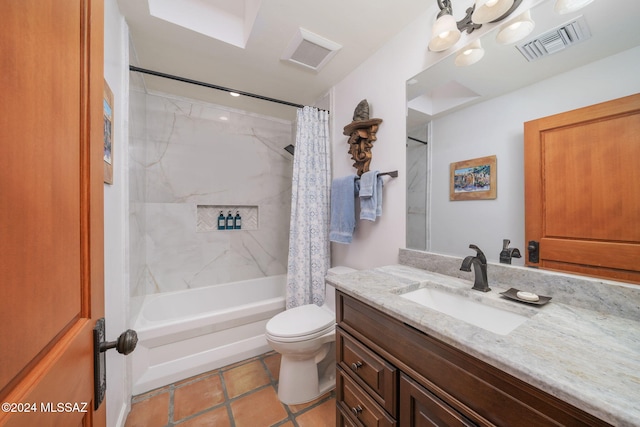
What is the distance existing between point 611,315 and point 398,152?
46.3 inches

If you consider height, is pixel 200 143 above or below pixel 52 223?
above

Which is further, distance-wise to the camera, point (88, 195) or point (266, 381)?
point (266, 381)

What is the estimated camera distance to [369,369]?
93 centimetres

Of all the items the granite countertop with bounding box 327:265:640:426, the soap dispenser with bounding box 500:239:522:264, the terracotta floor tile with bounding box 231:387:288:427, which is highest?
the soap dispenser with bounding box 500:239:522:264

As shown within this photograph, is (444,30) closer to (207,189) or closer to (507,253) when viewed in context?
(507,253)

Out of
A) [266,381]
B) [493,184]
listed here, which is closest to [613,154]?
[493,184]

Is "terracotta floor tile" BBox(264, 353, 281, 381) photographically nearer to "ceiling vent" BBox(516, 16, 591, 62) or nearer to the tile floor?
the tile floor

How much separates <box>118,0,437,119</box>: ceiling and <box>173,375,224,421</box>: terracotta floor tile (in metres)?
2.41

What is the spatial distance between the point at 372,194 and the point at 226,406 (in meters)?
1.67

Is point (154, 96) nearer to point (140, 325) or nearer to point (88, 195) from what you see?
point (140, 325)

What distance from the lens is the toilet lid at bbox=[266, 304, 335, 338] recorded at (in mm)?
1450

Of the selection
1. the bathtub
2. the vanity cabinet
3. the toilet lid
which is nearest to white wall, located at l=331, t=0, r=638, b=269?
the toilet lid

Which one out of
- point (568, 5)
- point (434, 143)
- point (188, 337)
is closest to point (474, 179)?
point (434, 143)

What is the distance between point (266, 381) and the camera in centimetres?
172
